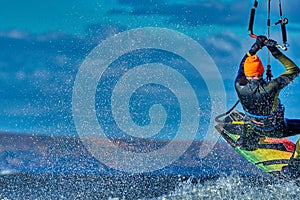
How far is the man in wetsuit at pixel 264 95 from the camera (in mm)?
13016

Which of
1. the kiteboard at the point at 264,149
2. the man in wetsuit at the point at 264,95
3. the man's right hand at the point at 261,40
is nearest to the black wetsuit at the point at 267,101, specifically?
the man in wetsuit at the point at 264,95

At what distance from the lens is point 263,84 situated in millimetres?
13430

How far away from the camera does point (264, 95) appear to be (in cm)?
1344

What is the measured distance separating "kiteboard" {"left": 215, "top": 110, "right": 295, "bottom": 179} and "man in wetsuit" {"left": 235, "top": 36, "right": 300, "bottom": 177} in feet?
1.82

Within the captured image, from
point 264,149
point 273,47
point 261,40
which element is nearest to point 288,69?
point 273,47

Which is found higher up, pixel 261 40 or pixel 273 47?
pixel 261 40

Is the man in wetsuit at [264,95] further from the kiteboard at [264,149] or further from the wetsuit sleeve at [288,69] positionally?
the kiteboard at [264,149]

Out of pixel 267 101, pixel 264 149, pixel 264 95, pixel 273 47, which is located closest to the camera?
pixel 273 47

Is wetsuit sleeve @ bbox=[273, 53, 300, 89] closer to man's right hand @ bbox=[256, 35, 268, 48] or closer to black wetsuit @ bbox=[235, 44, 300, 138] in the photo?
black wetsuit @ bbox=[235, 44, 300, 138]

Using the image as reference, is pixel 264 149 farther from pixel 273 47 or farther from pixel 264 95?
pixel 273 47

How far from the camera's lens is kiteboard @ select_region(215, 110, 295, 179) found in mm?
15438

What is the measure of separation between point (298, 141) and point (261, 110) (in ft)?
4.55

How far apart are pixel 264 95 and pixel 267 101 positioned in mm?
198

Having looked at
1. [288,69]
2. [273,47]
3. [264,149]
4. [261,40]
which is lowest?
[264,149]
